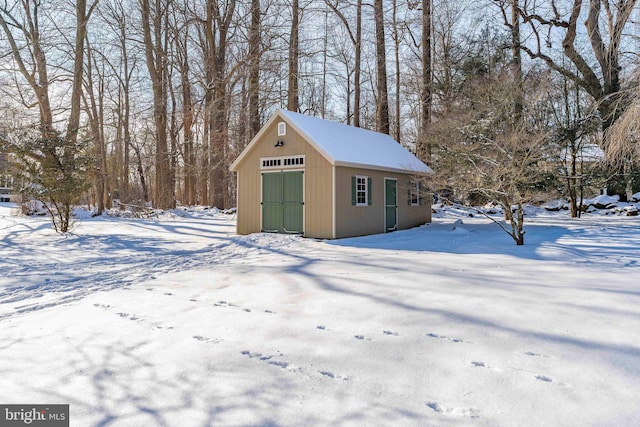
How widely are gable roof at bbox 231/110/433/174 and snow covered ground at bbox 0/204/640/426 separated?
4.70m

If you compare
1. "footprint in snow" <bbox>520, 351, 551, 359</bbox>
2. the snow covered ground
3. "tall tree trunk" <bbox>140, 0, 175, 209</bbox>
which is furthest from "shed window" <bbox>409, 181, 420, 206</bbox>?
"tall tree trunk" <bbox>140, 0, 175, 209</bbox>

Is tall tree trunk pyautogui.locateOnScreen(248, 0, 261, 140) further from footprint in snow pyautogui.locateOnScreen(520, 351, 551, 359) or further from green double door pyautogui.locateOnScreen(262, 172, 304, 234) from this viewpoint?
footprint in snow pyautogui.locateOnScreen(520, 351, 551, 359)

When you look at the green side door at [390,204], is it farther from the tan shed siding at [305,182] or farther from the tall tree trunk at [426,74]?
the tall tree trunk at [426,74]

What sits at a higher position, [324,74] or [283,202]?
[324,74]

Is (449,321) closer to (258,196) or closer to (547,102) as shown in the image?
(258,196)

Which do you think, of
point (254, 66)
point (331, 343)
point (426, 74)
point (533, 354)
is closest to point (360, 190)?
point (254, 66)

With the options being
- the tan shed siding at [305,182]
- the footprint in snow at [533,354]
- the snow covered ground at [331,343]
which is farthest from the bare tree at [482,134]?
the footprint in snow at [533,354]

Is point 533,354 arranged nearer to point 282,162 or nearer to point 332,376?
point 332,376

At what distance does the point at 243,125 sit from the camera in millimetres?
18312

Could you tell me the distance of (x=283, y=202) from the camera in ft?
35.8

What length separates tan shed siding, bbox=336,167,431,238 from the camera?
33.7 feet

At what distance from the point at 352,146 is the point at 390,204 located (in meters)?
2.12

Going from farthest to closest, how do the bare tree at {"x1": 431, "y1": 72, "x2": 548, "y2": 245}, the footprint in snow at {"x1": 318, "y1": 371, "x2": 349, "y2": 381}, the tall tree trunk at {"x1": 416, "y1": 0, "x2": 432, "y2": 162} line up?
the tall tree trunk at {"x1": 416, "y1": 0, "x2": 432, "y2": 162} < the bare tree at {"x1": 431, "y1": 72, "x2": 548, "y2": 245} < the footprint in snow at {"x1": 318, "y1": 371, "x2": 349, "y2": 381}

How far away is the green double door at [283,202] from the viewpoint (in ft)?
35.0
